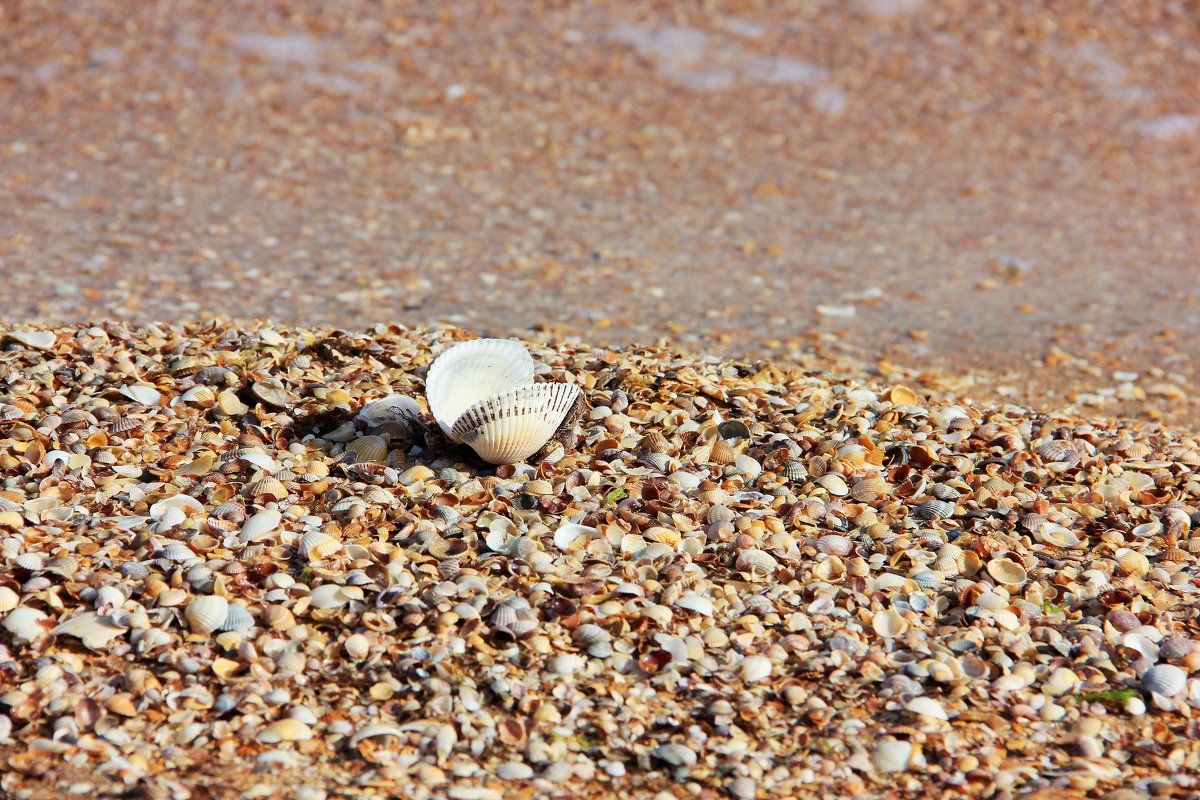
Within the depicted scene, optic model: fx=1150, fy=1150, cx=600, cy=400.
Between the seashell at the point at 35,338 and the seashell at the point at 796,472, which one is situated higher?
the seashell at the point at 796,472

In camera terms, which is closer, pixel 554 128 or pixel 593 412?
pixel 593 412

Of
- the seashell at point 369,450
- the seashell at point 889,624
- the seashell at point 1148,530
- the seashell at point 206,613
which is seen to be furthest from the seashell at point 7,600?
the seashell at point 1148,530

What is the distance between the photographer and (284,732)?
2.69 meters

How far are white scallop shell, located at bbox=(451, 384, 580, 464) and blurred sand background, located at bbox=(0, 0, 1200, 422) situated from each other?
2947 mm

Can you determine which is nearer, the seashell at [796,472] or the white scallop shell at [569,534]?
the white scallop shell at [569,534]

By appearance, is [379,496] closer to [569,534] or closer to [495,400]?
[495,400]

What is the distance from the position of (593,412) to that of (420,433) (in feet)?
2.04

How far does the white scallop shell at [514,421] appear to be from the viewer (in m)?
3.56

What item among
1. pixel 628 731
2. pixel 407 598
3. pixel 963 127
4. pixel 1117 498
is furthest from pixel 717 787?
pixel 963 127

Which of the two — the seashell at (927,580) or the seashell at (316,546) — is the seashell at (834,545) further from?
the seashell at (316,546)

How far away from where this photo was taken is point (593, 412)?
413 centimetres

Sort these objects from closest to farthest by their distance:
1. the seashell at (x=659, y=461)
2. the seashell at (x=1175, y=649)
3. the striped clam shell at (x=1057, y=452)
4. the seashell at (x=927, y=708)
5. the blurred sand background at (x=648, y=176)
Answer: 1. the seashell at (x=927, y=708)
2. the seashell at (x=1175, y=649)
3. the seashell at (x=659, y=461)
4. the striped clam shell at (x=1057, y=452)
5. the blurred sand background at (x=648, y=176)

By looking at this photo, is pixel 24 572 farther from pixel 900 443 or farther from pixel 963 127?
pixel 963 127

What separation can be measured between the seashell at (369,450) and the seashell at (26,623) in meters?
1.11
